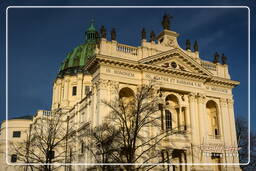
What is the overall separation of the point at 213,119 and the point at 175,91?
25.4 feet

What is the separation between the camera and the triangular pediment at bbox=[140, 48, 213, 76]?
1506 inches

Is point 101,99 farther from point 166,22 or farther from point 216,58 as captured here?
point 216,58

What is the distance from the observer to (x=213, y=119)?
4319cm

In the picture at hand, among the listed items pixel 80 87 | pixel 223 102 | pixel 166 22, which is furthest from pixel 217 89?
pixel 80 87

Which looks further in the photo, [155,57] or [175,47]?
[175,47]

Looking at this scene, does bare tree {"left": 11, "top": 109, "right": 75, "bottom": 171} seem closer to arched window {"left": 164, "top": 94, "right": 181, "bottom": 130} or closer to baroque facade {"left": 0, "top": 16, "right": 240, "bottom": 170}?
baroque facade {"left": 0, "top": 16, "right": 240, "bottom": 170}

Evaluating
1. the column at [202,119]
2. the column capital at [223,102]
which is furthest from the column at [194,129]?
the column capital at [223,102]

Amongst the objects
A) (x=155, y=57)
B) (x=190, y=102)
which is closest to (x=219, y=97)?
(x=190, y=102)

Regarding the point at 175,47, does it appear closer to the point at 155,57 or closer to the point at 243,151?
the point at 155,57

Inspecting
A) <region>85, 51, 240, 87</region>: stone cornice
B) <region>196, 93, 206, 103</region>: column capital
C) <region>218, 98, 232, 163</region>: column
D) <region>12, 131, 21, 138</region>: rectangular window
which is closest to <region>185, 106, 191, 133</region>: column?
<region>196, 93, 206, 103</region>: column capital

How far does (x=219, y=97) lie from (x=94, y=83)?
16.6 meters

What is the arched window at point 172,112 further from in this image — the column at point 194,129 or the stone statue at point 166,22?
the stone statue at point 166,22

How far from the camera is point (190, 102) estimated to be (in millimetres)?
39594

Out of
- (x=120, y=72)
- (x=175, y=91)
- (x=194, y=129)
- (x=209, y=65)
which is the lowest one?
(x=194, y=129)
